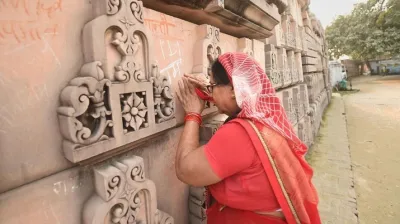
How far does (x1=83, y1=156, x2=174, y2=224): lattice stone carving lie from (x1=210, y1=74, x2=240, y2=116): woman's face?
1.68 ft

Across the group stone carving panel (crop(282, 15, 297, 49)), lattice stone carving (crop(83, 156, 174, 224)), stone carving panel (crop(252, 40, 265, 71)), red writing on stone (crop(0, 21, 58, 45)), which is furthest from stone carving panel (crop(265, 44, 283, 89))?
red writing on stone (crop(0, 21, 58, 45))

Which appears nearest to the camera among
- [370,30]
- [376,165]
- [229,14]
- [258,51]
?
[229,14]

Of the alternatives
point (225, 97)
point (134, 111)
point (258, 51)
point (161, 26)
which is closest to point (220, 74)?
point (225, 97)

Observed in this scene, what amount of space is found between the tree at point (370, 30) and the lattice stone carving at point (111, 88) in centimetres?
2209

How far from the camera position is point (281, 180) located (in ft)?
3.50

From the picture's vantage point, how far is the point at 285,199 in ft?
3.55

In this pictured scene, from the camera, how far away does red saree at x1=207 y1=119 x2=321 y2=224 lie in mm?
1047

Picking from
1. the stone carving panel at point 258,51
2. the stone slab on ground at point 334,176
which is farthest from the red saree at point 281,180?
the stone slab on ground at point 334,176

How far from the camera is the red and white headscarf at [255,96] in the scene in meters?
1.11

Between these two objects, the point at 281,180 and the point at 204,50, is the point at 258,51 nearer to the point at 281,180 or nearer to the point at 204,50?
the point at 204,50

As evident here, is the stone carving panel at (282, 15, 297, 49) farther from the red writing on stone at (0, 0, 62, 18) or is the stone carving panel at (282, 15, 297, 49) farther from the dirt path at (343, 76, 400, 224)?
the red writing on stone at (0, 0, 62, 18)

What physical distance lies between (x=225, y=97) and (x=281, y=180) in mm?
481

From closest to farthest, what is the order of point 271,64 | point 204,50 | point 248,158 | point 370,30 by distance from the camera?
point 248,158 < point 204,50 < point 271,64 < point 370,30

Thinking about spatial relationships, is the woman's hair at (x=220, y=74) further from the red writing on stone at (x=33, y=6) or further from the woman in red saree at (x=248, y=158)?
the red writing on stone at (x=33, y=6)
